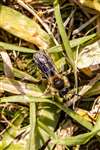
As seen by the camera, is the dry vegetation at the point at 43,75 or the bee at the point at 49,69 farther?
the dry vegetation at the point at 43,75

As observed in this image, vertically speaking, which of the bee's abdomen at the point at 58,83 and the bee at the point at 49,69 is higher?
the bee at the point at 49,69

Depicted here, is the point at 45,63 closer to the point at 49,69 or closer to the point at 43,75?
the point at 49,69

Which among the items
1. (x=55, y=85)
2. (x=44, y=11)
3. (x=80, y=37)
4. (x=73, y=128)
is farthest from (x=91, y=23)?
(x=73, y=128)

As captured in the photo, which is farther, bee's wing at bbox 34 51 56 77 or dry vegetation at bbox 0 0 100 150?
dry vegetation at bbox 0 0 100 150

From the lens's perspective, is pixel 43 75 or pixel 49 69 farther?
pixel 43 75

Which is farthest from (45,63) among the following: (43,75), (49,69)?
(43,75)

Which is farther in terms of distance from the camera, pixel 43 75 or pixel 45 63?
pixel 43 75
